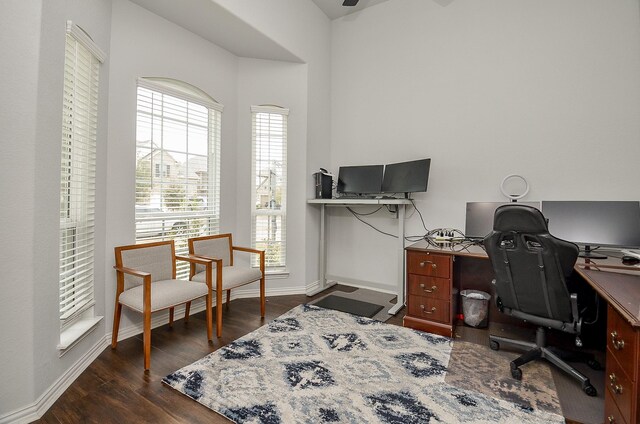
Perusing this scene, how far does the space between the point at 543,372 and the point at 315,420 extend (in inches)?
65.2

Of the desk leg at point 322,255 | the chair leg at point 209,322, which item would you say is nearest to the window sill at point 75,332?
the chair leg at point 209,322

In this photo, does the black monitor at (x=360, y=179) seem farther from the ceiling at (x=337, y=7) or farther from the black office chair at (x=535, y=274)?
the ceiling at (x=337, y=7)

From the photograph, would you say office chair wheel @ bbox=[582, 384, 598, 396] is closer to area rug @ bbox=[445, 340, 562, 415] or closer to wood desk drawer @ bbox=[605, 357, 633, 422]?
area rug @ bbox=[445, 340, 562, 415]

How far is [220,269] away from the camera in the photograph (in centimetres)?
255

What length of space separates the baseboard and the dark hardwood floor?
0.03 meters

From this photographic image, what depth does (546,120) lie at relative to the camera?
2.86 metres

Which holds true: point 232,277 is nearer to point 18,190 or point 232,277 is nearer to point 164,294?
point 164,294

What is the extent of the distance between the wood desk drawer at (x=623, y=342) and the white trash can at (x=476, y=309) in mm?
1361

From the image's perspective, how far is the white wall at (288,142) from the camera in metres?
3.56

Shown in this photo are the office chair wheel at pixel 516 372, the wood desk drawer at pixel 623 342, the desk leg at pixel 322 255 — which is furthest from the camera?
the desk leg at pixel 322 255

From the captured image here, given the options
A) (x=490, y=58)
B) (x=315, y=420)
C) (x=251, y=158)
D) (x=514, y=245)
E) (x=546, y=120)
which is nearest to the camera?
(x=315, y=420)

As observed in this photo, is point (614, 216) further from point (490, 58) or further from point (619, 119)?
point (490, 58)

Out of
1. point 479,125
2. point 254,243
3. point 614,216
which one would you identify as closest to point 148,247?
point 254,243

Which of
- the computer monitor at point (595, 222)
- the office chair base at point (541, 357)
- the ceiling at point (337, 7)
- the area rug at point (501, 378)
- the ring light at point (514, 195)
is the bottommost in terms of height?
the area rug at point (501, 378)
